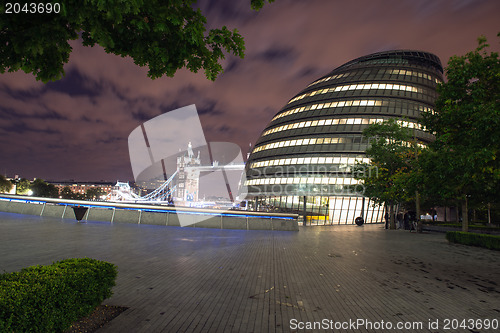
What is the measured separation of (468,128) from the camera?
49.5 feet

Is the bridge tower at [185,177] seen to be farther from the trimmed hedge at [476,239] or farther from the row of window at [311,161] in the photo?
the trimmed hedge at [476,239]

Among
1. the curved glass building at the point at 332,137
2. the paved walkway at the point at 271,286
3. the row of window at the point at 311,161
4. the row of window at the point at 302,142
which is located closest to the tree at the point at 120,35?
the paved walkway at the point at 271,286

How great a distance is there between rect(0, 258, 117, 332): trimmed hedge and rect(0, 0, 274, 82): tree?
327 cm

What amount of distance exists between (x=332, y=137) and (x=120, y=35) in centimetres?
5636

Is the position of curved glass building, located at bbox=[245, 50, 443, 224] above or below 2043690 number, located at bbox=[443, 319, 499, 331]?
above

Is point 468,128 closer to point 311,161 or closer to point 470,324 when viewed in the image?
point 470,324

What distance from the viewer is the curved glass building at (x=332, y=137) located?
56375 mm

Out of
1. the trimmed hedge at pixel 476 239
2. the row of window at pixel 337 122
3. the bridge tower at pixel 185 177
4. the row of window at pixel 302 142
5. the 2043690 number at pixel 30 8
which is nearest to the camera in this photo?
the 2043690 number at pixel 30 8

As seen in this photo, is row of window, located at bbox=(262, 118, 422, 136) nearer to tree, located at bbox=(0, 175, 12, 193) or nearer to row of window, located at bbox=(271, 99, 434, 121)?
row of window, located at bbox=(271, 99, 434, 121)

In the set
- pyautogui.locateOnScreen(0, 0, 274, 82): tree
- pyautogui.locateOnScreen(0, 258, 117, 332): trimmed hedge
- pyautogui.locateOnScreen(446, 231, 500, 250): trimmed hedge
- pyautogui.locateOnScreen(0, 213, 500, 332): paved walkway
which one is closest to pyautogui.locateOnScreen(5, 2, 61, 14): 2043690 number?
pyautogui.locateOnScreen(0, 0, 274, 82): tree

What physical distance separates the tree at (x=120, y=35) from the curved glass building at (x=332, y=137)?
47.7 meters

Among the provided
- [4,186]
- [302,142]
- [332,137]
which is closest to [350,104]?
[332,137]

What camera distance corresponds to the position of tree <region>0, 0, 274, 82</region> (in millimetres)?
4191

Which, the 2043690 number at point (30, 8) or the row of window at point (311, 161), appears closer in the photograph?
the 2043690 number at point (30, 8)
